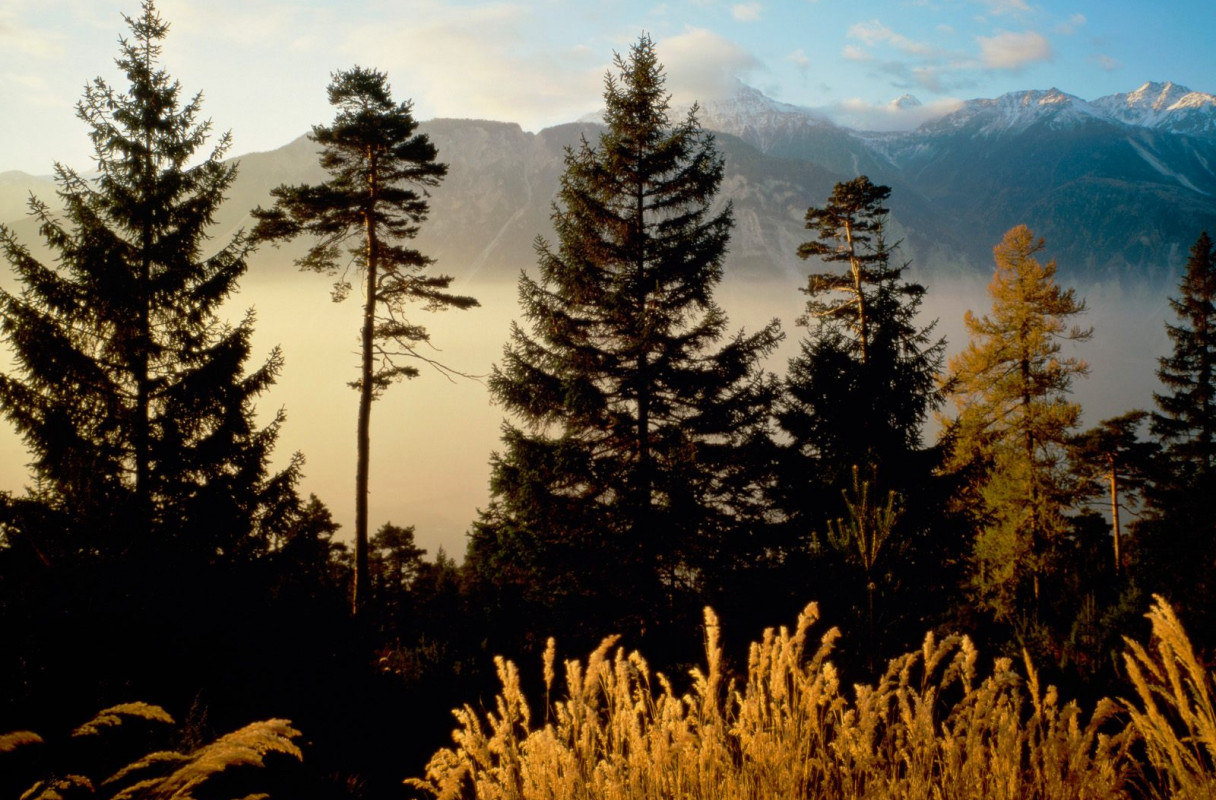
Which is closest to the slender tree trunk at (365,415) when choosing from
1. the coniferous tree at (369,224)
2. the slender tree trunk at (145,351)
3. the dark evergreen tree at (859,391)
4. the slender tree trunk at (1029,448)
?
the coniferous tree at (369,224)

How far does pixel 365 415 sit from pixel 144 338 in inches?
157

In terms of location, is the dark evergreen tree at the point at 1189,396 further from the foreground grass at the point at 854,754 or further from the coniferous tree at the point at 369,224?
the coniferous tree at the point at 369,224

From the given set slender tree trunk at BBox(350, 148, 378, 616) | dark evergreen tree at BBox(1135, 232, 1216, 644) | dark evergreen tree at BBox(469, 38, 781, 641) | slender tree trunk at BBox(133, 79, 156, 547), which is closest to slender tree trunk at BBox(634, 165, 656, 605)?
dark evergreen tree at BBox(469, 38, 781, 641)

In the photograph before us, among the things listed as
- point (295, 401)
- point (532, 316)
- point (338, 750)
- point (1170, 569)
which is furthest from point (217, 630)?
point (295, 401)

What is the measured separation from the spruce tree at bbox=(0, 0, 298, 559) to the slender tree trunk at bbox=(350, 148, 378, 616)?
1410 millimetres

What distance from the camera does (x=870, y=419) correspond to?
1413 centimetres

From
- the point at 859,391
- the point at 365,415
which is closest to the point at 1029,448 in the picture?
the point at 859,391

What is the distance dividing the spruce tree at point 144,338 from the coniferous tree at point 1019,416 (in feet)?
59.5

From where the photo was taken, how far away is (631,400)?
11883 mm

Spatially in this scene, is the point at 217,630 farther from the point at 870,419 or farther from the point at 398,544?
the point at 398,544

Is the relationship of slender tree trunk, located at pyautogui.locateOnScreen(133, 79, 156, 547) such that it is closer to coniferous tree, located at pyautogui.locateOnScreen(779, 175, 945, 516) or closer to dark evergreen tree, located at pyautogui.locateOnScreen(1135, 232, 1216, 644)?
coniferous tree, located at pyautogui.locateOnScreen(779, 175, 945, 516)

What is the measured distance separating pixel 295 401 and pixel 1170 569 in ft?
638

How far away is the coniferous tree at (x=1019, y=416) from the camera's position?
17.3 meters

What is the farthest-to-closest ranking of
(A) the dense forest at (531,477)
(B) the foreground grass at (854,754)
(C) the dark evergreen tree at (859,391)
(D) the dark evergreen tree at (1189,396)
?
(D) the dark evergreen tree at (1189,396) → (C) the dark evergreen tree at (859,391) → (A) the dense forest at (531,477) → (B) the foreground grass at (854,754)
